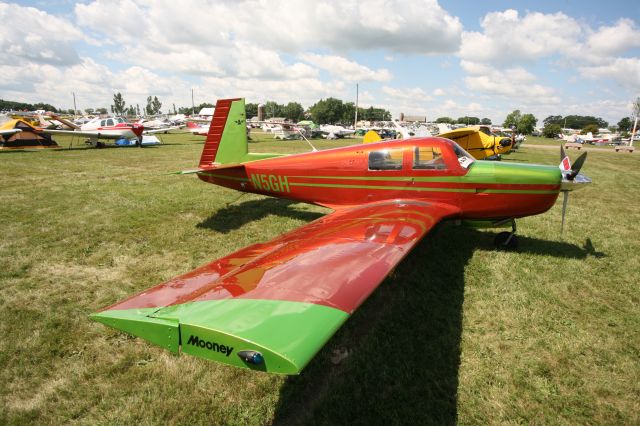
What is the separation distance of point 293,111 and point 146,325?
166 m

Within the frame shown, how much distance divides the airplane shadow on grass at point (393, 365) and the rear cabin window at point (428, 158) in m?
1.91

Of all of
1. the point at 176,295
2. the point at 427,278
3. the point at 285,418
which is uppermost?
the point at 176,295

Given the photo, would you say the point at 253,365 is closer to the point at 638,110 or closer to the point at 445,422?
the point at 445,422

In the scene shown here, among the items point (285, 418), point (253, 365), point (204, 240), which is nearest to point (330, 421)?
point (285, 418)

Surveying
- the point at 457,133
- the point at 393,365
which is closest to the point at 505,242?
the point at 393,365

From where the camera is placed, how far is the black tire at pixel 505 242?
6195 mm

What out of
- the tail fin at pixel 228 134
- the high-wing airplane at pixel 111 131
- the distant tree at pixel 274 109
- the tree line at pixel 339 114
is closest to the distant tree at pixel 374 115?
the tree line at pixel 339 114

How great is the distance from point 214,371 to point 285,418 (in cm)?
90

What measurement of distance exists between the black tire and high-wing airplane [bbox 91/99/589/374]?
0.08 ft

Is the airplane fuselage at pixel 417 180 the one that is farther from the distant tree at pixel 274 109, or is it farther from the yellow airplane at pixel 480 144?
the distant tree at pixel 274 109

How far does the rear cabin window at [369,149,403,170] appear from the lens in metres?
5.96

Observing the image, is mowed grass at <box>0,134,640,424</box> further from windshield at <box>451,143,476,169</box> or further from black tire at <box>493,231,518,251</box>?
windshield at <box>451,143,476,169</box>

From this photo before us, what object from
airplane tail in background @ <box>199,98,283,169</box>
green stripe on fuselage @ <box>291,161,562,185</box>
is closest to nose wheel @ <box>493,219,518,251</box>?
green stripe on fuselage @ <box>291,161,562,185</box>

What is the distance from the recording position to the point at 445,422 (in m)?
2.69
